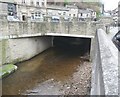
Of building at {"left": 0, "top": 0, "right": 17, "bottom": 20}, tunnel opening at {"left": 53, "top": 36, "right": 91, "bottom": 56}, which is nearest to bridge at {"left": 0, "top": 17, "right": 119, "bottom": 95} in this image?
tunnel opening at {"left": 53, "top": 36, "right": 91, "bottom": 56}

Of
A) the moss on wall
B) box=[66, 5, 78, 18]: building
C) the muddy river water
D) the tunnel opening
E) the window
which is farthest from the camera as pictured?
box=[66, 5, 78, 18]: building

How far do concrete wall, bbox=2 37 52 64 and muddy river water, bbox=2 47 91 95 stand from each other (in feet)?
1.77

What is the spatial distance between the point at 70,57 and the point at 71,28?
2.71m

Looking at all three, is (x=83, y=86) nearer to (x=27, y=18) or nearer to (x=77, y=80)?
(x=77, y=80)

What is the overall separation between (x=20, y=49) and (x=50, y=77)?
455cm

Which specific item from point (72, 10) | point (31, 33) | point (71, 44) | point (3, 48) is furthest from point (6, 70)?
point (72, 10)

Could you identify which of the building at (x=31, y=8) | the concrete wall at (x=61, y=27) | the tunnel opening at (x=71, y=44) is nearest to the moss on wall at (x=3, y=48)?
the concrete wall at (x=61, y=27)

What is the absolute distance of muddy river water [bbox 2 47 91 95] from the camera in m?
10.8

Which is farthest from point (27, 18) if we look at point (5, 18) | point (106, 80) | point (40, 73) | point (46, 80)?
point (106, 80)

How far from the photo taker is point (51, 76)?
13.3m

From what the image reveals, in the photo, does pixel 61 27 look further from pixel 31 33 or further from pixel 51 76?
pixel 51 76

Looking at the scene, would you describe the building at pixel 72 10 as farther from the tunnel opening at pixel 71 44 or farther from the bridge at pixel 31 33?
the bridge at pixel 31 33

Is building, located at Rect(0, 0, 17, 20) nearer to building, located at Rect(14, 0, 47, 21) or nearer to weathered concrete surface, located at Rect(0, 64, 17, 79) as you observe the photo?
building, located at Rect(14, 0, 47, 21)

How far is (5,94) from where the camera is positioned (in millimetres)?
10234
